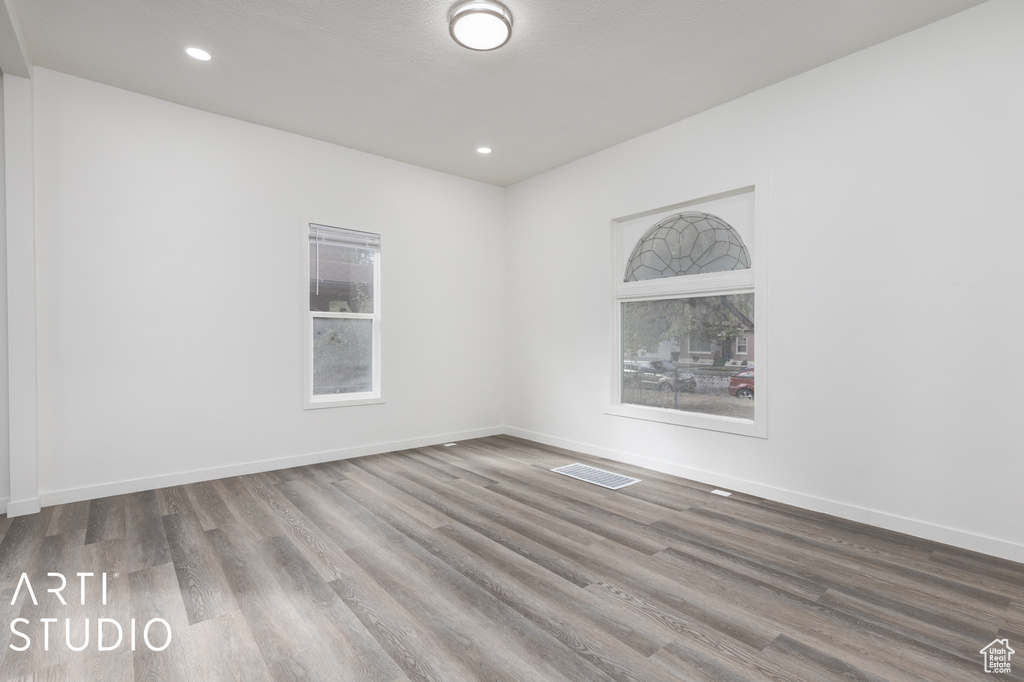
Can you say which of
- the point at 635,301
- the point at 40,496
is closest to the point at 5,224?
the point at 40,496

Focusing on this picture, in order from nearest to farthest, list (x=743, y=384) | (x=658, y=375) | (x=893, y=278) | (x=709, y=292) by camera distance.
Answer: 1. (x=893, y=278)
2. (x=743, y=384)
3. (x=709, y=292)
4. (x=658, y=375)

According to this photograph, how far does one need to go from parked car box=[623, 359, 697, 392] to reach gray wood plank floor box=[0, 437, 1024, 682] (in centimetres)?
99

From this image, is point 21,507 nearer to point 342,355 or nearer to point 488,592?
point 342,355

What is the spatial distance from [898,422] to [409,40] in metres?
3.70

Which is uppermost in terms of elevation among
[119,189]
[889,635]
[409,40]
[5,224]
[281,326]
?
[409,40]

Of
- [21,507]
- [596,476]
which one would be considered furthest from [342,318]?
[596,476]

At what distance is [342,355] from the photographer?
4676 millimetres

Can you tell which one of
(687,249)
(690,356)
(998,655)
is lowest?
(998,655)

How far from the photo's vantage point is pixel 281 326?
14.0 feet

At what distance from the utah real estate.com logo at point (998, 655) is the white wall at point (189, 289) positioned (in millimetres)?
4285

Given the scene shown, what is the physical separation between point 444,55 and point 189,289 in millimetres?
2604

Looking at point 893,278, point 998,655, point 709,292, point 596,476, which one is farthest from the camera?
point 596,476

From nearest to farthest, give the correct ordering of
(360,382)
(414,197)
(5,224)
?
(5,224) → (360,382) → (414,197)

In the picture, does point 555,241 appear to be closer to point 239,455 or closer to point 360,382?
point 360,382
